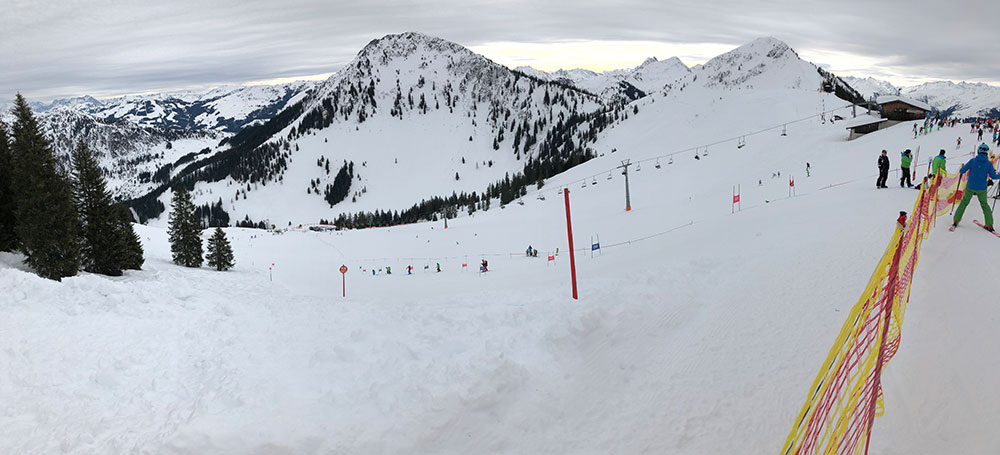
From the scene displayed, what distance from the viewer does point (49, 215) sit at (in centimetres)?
1733

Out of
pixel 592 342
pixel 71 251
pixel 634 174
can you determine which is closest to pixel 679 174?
pixel 634 174

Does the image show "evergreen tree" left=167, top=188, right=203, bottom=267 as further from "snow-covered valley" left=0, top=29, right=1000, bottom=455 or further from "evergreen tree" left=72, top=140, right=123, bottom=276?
"snow-covered valley" left=0, top=29, right=1000, bottom=455

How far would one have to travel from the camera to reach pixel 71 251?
696 inches

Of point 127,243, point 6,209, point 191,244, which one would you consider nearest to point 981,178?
point 127,243

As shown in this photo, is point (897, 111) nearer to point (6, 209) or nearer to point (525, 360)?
point (525, 360)

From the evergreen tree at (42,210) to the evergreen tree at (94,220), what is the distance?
1513 millimetres

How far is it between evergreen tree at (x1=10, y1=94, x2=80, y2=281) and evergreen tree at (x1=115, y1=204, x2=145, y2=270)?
2568 millimetres

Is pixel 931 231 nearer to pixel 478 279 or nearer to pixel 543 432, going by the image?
pixel 543 432

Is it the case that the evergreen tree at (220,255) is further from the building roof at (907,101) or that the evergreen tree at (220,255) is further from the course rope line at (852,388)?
the building roof at (907,101)

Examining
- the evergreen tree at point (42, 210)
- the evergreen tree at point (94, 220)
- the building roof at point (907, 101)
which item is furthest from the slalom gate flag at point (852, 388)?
the building roof at point (907, 101)

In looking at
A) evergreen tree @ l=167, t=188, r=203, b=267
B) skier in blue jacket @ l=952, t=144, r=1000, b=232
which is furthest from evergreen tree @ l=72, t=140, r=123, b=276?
skier in blue jacket @ l=952, t=144, r=1000, b=232

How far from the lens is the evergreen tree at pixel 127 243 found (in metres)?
21.0

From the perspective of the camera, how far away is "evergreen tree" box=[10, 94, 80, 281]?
16812mm

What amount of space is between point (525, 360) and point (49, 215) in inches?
775
